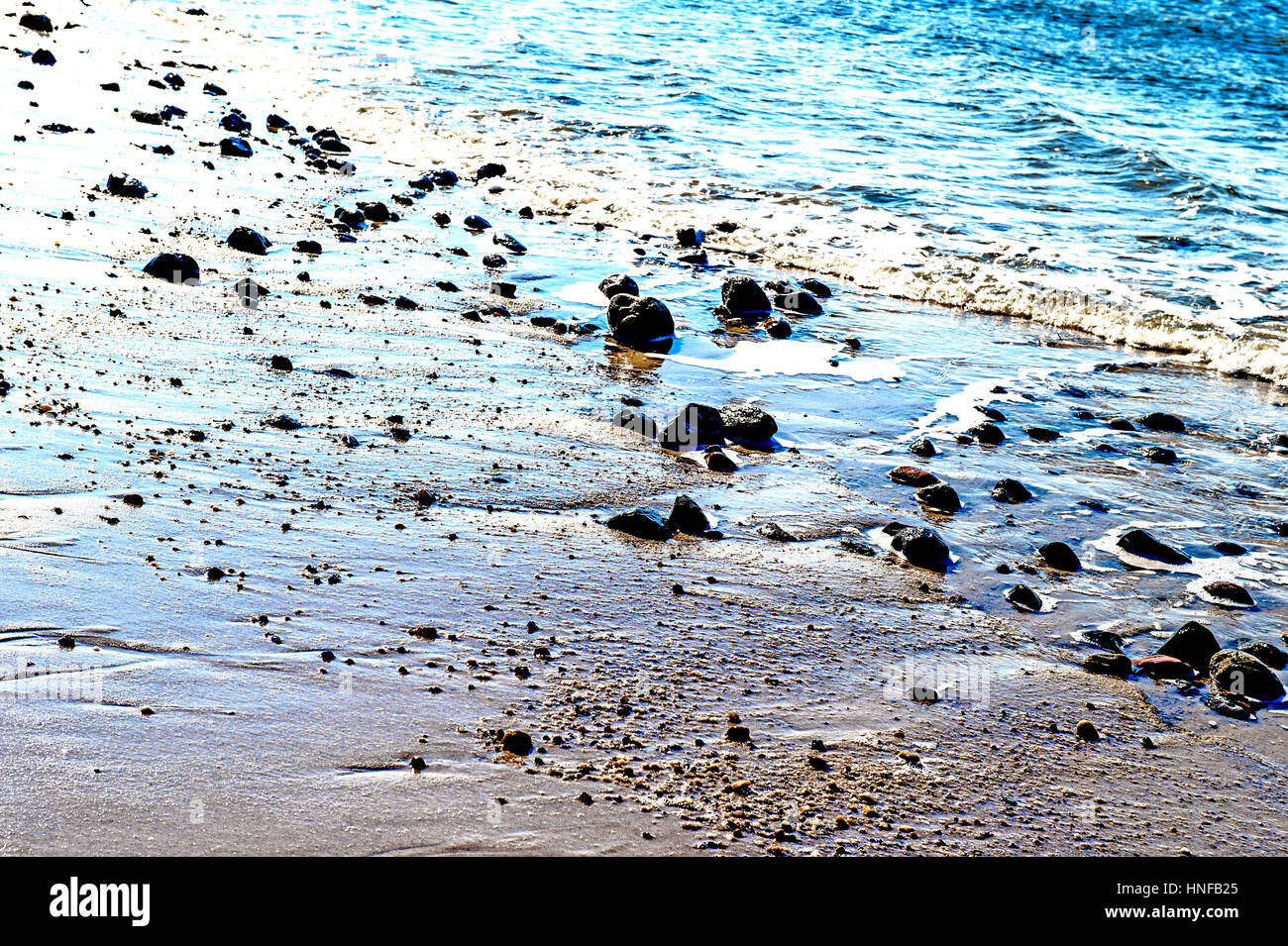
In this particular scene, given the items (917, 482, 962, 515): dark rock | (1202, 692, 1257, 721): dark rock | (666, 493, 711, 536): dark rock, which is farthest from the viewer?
(917, 482, 962, 515): dark rock

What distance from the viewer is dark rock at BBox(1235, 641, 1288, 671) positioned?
4.43 metres

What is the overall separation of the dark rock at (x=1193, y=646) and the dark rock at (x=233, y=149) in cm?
1014

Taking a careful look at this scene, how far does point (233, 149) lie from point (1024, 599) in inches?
381

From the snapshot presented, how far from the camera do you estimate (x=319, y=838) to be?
112 inches

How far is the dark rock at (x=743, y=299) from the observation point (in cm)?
873

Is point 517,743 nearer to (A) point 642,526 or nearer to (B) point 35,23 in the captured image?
(A) point 642,526

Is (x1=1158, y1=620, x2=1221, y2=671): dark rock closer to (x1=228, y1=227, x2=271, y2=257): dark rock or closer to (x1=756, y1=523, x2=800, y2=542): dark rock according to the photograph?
(x1=756, y1=523, x2=800, y2=542): dark rock

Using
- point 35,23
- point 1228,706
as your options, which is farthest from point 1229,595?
point 35,23

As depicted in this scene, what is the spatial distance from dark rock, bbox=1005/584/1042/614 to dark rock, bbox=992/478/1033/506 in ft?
3.58

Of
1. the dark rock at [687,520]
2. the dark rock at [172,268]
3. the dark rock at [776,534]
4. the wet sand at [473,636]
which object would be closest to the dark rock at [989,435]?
the wet sand at [473,636]

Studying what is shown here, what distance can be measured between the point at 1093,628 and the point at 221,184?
8.58 m

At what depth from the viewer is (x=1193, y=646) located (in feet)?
14.5

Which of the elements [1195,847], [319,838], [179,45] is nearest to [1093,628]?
[1195,847]

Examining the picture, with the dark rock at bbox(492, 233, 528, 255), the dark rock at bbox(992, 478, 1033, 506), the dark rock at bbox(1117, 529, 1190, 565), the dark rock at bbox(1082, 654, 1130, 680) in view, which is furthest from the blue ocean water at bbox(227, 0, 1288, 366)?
the dark rock at bbox(1082, 654, 1130, 680)
